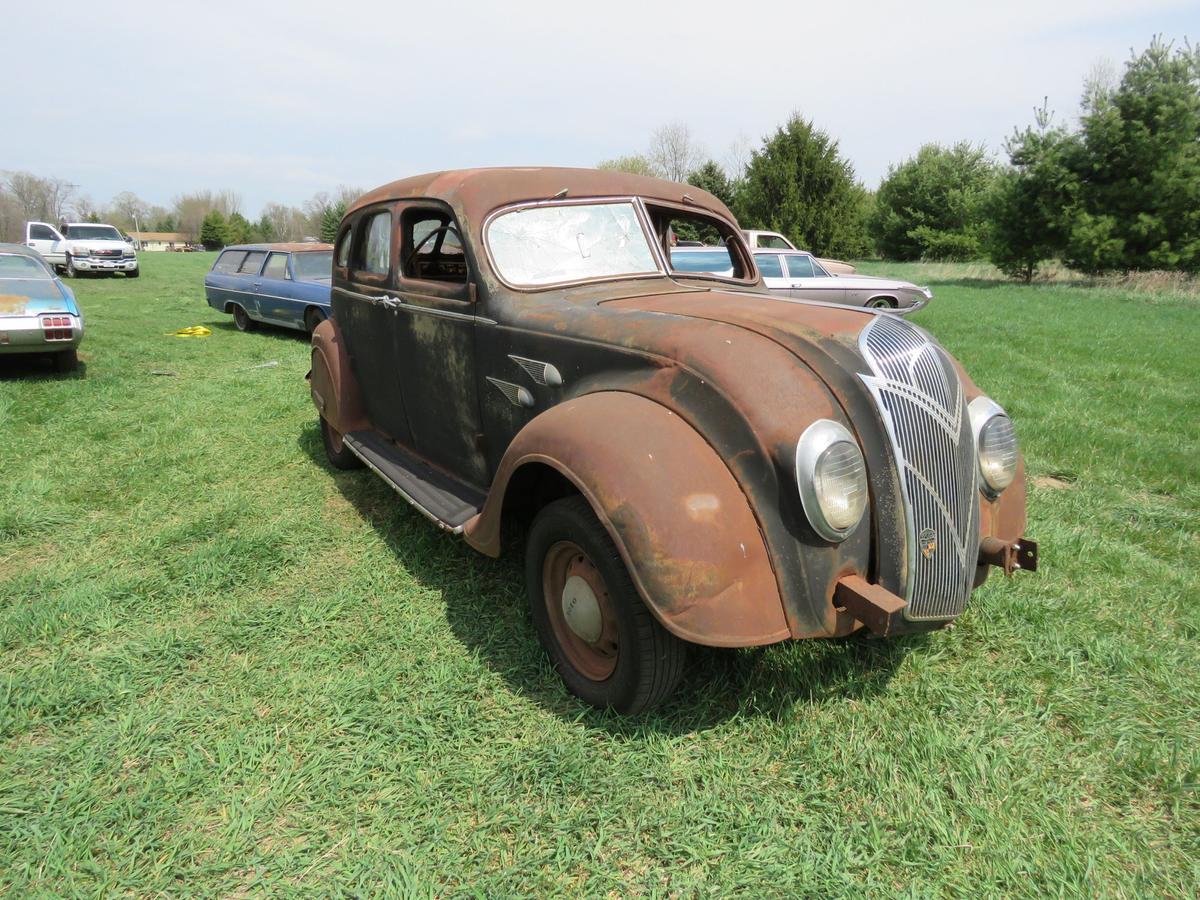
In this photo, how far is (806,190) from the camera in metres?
29.9

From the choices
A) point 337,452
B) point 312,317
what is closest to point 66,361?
point 312,317

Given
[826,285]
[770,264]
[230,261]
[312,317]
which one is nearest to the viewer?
[312,317]

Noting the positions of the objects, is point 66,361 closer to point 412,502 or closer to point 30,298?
point 30,298

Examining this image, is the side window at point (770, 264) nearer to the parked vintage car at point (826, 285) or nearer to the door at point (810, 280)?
the parked vintage car at point (826, 285)

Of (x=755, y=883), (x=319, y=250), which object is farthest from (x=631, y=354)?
(x=319, y=250)

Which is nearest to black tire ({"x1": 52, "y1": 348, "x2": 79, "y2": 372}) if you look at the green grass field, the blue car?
the blue car

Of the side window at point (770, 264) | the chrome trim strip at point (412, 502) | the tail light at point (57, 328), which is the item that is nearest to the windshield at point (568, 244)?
the chrome trim strip at point (412, 502)

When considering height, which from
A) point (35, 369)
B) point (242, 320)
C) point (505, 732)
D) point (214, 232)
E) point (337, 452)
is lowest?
point (505, 732)

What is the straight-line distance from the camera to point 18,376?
24.9ft

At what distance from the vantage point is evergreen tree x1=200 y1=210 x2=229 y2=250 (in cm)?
6272

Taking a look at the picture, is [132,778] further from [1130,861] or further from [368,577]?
[1130,861]

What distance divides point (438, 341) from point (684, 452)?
1.78 m

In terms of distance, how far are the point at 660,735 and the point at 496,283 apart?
1.99 metres

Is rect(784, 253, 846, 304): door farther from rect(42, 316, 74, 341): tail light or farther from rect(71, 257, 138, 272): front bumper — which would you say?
rect(71, 257, 138, 272): front bumper
